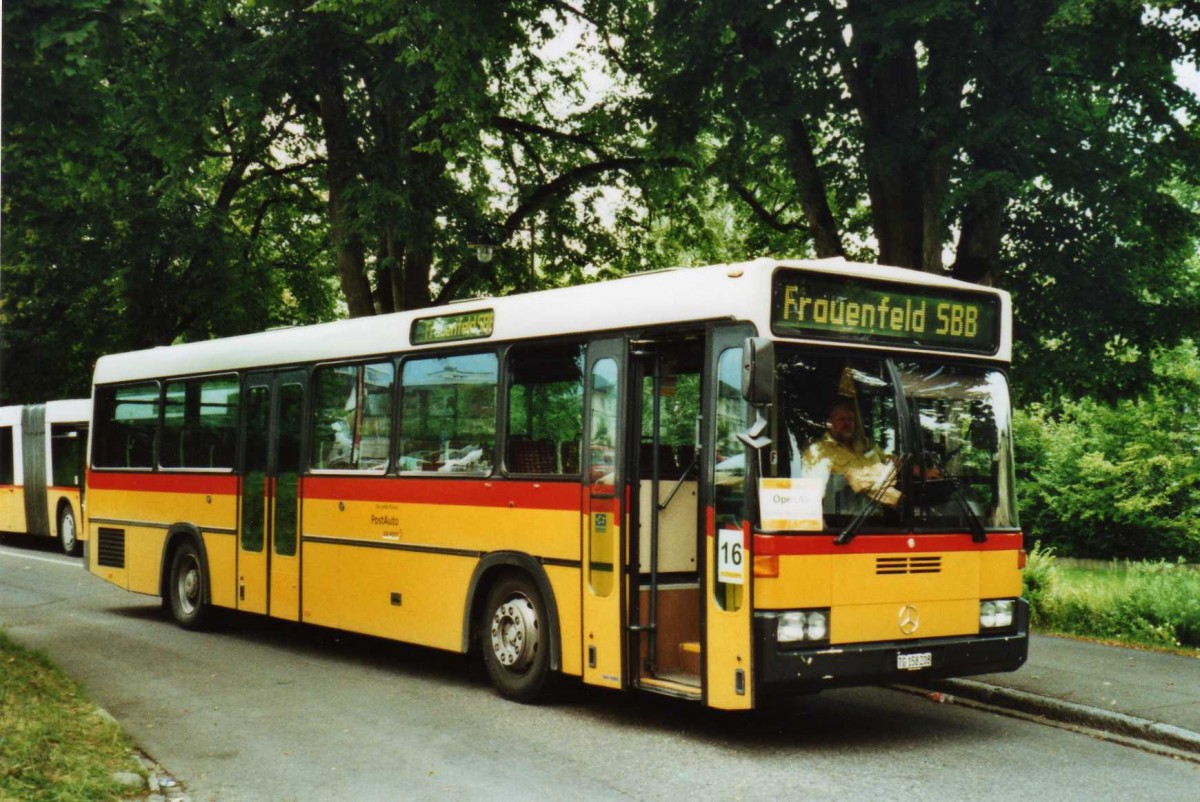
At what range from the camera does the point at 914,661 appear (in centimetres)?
826

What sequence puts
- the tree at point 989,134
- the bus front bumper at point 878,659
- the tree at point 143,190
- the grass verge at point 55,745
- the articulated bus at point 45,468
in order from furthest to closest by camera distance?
1. the articulated bus at point 45,468
2. the tree at point 989,134
3. the tree at point 143,190
4. the bus front bumper at point 878,659
5. the grass verge at point 55,745

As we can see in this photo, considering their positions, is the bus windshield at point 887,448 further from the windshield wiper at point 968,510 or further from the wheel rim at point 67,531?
the wheel rim at point 67,531

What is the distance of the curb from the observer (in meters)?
8.63

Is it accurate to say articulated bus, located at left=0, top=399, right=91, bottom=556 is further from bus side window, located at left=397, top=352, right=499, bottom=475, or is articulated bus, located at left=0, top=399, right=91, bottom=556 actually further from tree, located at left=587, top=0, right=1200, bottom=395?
bus side window, located at left=397, top=352, right=499, bottom=475

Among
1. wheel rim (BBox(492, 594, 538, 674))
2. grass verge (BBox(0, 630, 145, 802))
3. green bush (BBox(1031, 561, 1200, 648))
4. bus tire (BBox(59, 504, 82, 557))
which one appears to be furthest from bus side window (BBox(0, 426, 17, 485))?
green bush (BBox(1031, 561, 1200, 648))

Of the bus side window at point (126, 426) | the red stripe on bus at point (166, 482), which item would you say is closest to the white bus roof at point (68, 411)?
the bus side window at point (126, 426)

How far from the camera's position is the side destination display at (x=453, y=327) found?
10.6m

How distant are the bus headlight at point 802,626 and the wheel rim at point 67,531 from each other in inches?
863

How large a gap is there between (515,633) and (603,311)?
8.09 feet

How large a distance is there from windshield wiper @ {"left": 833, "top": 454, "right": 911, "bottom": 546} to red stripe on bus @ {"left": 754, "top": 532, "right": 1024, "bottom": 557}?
5cm

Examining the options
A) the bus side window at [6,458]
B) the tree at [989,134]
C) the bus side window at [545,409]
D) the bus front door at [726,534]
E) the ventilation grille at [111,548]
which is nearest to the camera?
the bus front door at [726,534]

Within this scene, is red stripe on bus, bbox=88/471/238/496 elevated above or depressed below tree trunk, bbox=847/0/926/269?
below

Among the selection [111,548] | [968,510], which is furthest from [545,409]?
[111,548]

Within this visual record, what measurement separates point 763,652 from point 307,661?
227 inches
